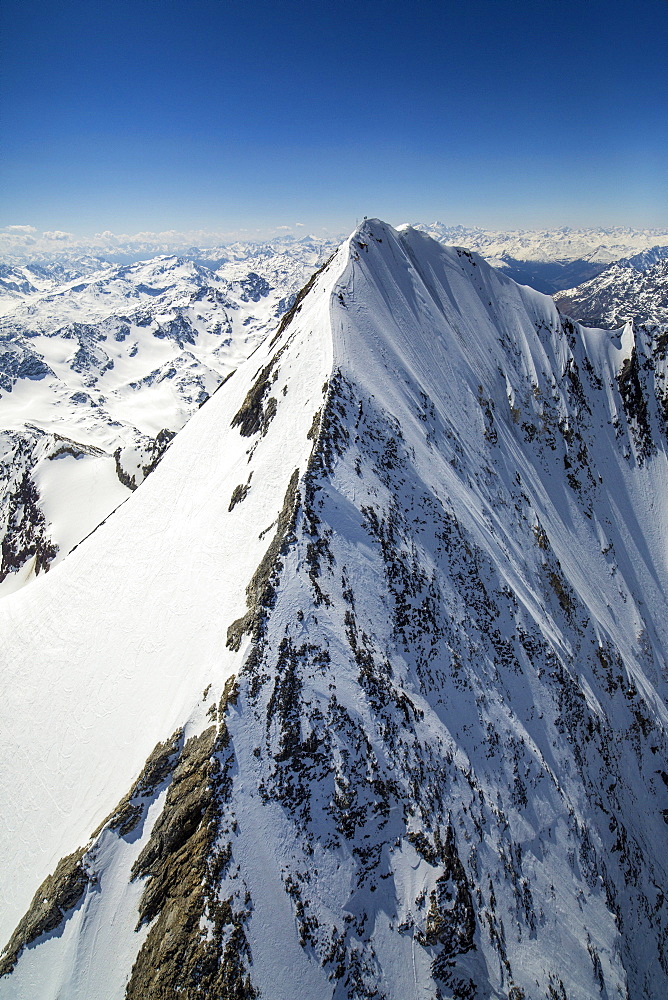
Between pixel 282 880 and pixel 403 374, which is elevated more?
pixel 403 374

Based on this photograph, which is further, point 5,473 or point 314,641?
point 5,473

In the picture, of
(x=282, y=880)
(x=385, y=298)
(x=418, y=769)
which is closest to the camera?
(x=282, y=880)

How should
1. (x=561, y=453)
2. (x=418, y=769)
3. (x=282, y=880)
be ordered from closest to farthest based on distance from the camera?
(x=282, y=880)
(x=418, y=769)
(x=561, y=453)

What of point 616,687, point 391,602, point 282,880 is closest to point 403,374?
point 391,602

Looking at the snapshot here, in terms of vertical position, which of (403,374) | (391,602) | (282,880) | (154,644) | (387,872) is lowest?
(387,872)

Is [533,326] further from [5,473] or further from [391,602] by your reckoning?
[5,473]

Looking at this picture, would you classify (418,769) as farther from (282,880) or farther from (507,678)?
(507,678)
